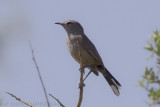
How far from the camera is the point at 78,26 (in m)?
8.08

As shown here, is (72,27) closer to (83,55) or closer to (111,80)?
(83,55)

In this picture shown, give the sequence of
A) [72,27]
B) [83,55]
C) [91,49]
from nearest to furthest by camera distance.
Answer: [83,55] < [91,49] < [72,27]

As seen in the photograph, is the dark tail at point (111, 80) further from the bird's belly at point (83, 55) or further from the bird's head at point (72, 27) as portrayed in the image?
the bird's head at point (72, 27)

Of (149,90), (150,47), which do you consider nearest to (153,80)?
(149,90)

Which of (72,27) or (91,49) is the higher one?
(72,27)

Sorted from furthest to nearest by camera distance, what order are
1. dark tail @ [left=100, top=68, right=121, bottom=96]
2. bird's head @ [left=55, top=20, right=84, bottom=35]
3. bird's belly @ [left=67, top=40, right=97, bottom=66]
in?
1. bird's head @ [left=55, top=20, right=84, bottom=35]
2. dark tail @ [left=100, top=68, right=121, bottom=96]
3. bird's belly @ [left=67, top=40, right=97, bottom=66]

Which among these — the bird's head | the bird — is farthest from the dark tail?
the bird's head

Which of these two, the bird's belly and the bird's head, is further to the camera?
the bird's head

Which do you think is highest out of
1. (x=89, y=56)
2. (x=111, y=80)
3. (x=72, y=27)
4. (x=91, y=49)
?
(x=72, y=27)

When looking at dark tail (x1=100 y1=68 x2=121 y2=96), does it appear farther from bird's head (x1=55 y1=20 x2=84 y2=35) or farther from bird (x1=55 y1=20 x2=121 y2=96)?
bird's head (x1=55 y1=20 x2=84 y2=35)

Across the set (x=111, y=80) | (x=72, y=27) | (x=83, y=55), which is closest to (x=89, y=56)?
(x=83, y=55)

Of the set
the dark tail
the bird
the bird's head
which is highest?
the bird's head

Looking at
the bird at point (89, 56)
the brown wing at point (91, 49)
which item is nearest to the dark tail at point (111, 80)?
A: the bird at point (89, 56)

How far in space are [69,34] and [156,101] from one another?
5583 millimetres
